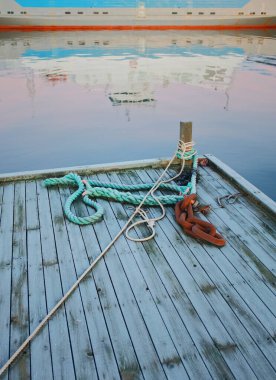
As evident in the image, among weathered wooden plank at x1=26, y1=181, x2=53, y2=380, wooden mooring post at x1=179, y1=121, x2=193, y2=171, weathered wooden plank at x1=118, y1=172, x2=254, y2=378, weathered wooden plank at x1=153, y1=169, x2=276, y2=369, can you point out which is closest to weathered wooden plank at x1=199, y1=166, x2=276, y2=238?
wooden mooring post at x1=179, y1=121, x2=193, y2=171

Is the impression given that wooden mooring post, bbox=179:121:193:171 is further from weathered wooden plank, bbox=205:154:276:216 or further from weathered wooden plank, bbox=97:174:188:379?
weathered wooden plank, bbox=97:174:188:379

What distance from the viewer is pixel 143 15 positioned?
102 feet

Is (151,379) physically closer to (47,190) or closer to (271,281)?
(271,281)

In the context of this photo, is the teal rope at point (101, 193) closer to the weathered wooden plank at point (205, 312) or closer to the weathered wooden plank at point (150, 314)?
the weathered wooden plank at point (150, 314)

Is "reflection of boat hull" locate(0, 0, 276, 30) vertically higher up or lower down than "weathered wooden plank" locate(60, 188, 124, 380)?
higher up

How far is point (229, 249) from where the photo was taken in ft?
9.29

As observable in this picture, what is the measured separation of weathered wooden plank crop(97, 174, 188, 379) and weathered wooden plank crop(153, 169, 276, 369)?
1.40 ft

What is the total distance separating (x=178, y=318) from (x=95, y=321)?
508mm

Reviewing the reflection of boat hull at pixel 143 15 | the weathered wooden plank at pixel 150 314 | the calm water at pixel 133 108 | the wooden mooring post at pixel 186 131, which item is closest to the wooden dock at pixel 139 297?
the weathered wooden plank at pixel 150 314

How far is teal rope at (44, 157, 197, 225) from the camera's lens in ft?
10.6

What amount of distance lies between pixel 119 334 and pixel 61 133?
22.3ft

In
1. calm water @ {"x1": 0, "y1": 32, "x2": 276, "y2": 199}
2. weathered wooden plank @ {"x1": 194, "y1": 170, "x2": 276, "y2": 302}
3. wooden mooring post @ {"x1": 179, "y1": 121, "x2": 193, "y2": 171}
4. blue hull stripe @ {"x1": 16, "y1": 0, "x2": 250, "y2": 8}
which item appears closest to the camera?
weathered wooden plank @ {"x1": 194, "y1": 170, "x2": 276, "y2": 302}

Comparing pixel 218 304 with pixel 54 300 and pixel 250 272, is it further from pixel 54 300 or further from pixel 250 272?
pixel 54 300

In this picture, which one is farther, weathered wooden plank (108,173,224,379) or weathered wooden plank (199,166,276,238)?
weathered wooden plank (199,166,276,238)
